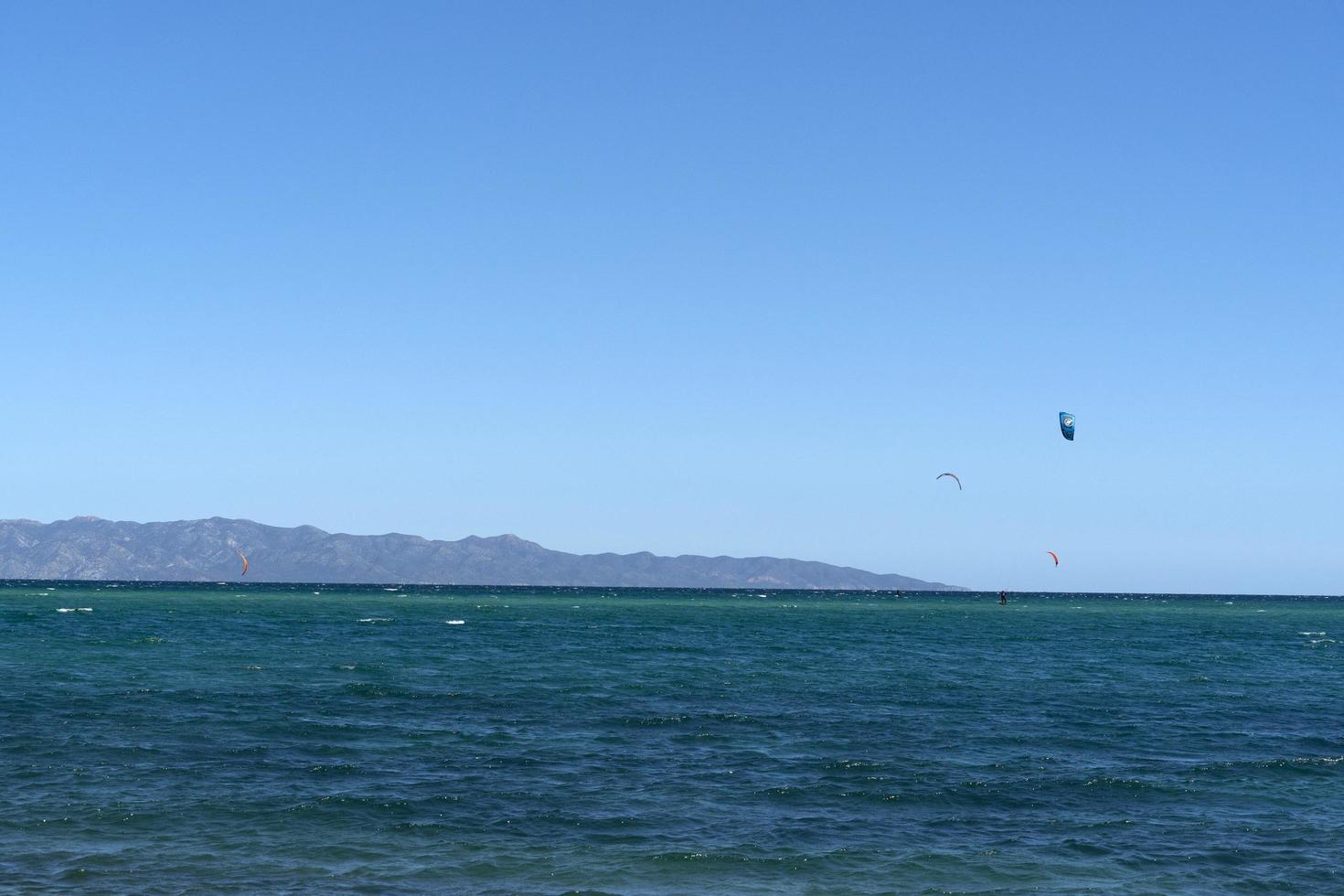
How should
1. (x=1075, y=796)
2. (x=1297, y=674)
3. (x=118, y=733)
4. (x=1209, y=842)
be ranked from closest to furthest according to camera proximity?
(x=1209, y=842) < (x=1075, y=796) < (x=118, y=733) < (x=1297, y=674)

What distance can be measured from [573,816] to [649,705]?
19585mm

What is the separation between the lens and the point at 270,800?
27.5 metres

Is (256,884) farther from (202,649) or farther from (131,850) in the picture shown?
(202,649)

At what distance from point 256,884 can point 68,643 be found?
66.1 meters

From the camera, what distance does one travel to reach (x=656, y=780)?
30703 millimetres

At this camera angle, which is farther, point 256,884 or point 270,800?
point 270,800

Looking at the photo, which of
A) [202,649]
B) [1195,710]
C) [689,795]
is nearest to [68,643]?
[202,649]

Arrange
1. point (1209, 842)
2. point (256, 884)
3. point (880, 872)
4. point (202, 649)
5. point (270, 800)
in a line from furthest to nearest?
point (202, 649) < point (270, 800) < point (1209, 842) < point (880, 872) < point (256, 884)

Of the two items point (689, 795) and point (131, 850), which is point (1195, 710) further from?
point (131, 850)

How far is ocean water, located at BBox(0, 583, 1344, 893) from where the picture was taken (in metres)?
22.5

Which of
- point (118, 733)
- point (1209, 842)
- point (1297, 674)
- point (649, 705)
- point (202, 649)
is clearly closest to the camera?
point (1209, 842)

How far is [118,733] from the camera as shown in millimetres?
36812

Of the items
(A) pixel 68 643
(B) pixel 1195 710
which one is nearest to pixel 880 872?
(B) pixel 1195 710

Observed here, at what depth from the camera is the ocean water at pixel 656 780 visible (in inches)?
885
